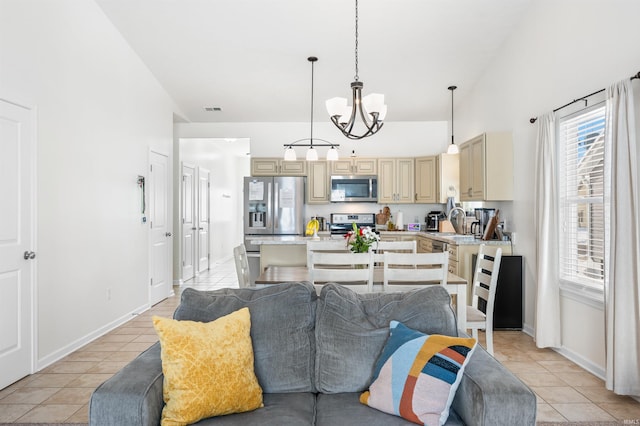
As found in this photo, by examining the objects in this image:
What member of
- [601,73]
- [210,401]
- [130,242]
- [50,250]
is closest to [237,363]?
[210,401]

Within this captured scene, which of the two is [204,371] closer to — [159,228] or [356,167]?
[159,228]

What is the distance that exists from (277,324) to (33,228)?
248 centimetres

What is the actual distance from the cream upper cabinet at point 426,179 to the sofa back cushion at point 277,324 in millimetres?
5197

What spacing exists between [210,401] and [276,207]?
17.6ft

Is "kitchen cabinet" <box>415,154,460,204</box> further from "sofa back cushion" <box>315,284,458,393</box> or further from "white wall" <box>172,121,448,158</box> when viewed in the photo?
"sofa back cushion" <box>315,284,458,393</box>

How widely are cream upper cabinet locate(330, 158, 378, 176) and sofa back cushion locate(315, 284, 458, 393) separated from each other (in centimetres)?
507

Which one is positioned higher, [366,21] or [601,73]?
[366,21]

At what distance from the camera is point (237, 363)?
173 centimetres

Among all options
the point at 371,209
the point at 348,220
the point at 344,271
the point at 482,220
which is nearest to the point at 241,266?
the point at 344,271

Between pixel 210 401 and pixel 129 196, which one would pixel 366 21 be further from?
pixel 210 401

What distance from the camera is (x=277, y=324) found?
1982mm

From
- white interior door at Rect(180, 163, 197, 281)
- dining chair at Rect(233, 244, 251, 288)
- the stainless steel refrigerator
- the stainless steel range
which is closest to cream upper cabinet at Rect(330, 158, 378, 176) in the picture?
the stainless steel range

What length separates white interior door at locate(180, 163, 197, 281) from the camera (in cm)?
725

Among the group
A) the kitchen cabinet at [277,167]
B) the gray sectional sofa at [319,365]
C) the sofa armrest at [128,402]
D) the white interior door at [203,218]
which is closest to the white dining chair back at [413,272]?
the gray sectional sofa at [319,365]
